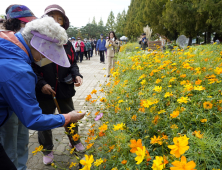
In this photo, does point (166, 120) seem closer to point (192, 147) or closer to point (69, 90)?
point (192, 147)

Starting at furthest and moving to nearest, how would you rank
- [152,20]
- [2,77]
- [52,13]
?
[152,20], [52,13], [2,77]

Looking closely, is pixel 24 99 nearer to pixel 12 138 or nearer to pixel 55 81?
pixel 12 138

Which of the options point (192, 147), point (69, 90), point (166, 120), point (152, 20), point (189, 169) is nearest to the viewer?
point (189, 169)

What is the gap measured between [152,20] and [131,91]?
62.0ft

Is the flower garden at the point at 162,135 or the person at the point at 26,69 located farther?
the flower garden at the point at 162,135

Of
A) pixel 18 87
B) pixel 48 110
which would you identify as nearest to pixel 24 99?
pixel 18 87

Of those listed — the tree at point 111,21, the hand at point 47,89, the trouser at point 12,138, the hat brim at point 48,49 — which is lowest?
the trouser at point 12,138

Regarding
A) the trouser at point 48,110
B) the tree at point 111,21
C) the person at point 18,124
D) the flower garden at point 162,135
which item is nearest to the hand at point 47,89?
the trouser at point 48,110

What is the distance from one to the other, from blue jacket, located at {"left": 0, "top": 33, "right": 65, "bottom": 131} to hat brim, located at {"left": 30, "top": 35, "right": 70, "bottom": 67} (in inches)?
4.1

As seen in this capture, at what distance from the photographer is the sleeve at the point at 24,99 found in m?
0.94

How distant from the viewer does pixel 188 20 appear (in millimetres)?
12227

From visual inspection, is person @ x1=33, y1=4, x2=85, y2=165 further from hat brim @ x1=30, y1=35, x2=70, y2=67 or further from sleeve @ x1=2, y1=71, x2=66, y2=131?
sleeve @ x1=2, y1=71, x2=66, y2=131

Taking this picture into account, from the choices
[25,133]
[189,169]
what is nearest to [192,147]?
[189,169]

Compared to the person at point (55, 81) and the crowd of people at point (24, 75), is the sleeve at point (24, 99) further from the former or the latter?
the person at point (55, 81)
